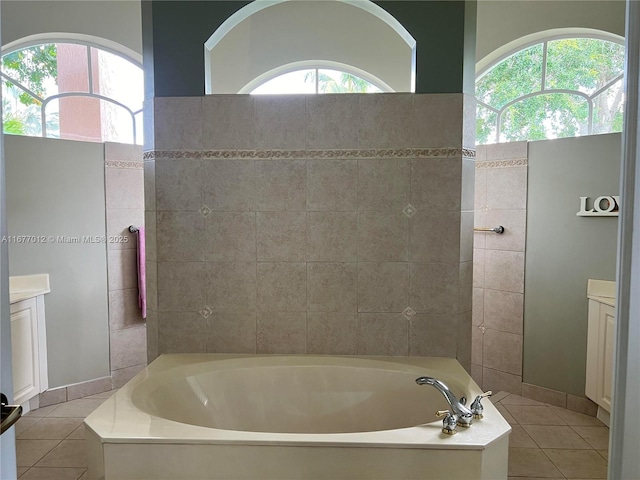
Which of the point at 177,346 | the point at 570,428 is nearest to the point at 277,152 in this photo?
the point at 177,346

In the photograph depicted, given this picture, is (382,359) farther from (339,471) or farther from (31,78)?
(31,78)

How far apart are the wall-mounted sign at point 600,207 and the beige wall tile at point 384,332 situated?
1.51 metres

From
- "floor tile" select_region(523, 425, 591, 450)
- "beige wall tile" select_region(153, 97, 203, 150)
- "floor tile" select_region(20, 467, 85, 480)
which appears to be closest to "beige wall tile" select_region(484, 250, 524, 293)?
"floor tile" select_region(523, 425, 591, 450)

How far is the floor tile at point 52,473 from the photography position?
2549 millimetres

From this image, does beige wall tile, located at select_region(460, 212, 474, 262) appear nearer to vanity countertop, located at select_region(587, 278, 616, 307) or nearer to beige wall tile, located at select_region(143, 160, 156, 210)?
vanity countertop, located at select_region(587, 278, 616, 307)

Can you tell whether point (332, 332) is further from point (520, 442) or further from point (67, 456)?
point (67, 456)

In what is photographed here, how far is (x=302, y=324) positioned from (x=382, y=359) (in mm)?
480

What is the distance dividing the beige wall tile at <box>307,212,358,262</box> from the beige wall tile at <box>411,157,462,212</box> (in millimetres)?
378

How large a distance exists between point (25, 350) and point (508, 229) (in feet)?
11.3

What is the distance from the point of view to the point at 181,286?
2750mm

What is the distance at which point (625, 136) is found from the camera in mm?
812

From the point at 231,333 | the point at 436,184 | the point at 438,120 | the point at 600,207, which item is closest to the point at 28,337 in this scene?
the point at 231,333

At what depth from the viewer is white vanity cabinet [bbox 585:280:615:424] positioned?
9.89 ft

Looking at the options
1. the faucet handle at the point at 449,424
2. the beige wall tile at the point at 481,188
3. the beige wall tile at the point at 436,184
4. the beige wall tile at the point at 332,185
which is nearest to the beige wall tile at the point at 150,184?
the beige wall tile at the point at 332,185
